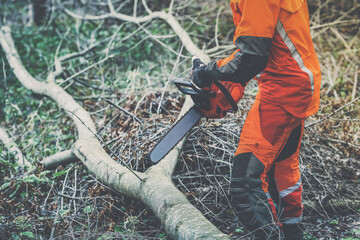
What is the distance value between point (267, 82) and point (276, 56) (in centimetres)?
18

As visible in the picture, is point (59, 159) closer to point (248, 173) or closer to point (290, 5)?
point (248, 173)

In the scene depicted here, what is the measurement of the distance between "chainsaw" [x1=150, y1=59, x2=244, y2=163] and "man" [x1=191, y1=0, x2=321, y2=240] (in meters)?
0.07

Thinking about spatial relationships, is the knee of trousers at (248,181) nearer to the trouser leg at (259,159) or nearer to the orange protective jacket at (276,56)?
the trouser leg at (259,159)

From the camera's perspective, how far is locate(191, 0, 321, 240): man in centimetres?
186

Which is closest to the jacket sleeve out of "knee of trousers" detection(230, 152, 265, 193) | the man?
the man

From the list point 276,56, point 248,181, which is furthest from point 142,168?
point 276,56

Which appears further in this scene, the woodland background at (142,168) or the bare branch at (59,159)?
the bare branch at (59,159)

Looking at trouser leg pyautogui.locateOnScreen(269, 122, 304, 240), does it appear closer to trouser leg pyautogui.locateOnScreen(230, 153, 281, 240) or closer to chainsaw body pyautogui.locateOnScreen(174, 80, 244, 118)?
trouser leg pyautogui.locateOnScreen(230, 153, 281, 240)

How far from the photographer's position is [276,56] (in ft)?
6.66

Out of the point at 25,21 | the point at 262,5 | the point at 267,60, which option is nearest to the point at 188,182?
the point at 267,60

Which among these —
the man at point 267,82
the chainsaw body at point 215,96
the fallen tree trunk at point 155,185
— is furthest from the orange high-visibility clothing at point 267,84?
the fallen tree trunk at point 155,185

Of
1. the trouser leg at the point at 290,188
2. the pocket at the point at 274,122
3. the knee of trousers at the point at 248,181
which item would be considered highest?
the pocket at the point at 274,122

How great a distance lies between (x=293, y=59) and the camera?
1.99 metres

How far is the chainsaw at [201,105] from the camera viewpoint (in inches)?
84.2
